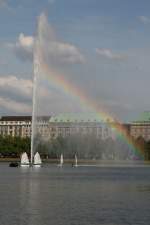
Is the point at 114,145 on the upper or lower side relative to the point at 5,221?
upper

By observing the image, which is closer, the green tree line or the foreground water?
the foreground water

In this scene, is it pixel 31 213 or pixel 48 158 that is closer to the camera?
pixel 31 213

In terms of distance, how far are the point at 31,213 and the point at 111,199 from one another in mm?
9312

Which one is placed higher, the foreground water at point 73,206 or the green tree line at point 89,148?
the green tree line at point 89,148

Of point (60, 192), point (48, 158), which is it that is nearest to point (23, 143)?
point (48, 158)

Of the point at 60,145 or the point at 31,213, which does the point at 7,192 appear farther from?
the point at 60,145

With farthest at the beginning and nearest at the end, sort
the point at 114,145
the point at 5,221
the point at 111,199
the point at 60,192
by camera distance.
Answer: the point at 114,145 < the point at 60,192 < the point at 111,199 < the point at 5,221

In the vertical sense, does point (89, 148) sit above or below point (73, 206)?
above

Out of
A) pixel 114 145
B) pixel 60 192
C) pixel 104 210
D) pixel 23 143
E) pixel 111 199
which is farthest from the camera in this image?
pixel 23 143

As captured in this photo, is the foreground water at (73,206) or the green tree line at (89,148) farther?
the green tree line at (89,148)

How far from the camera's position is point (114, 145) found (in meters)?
158

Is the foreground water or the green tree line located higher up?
the green tree line

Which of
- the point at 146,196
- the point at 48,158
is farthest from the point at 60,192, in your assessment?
the point at 48,158

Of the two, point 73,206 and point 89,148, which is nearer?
point 73,206
